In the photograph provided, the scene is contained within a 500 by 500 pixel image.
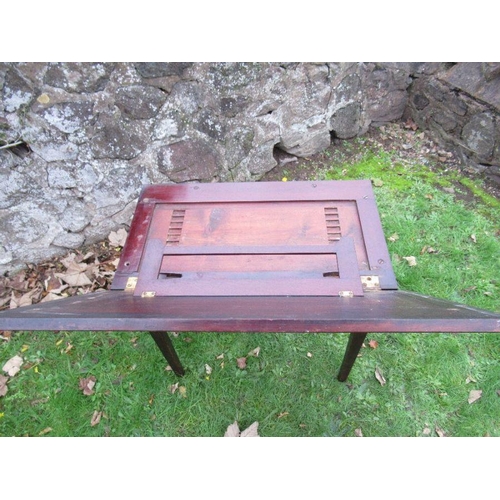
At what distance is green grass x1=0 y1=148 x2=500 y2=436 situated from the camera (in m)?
2.02

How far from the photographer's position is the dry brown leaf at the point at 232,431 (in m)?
A: 1.97

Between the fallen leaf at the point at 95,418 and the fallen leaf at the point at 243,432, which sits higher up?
the fallen leaf at the point at 243,432

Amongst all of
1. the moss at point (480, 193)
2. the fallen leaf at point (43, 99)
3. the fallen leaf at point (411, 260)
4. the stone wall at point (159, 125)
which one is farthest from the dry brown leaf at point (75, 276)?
the moss at point (480, 193)

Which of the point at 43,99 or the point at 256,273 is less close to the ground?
the point at 43,99

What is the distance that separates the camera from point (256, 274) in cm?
151

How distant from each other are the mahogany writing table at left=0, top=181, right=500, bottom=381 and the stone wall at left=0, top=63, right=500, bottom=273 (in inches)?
28.4

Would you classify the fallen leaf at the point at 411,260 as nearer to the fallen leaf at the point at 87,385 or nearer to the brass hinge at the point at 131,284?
the brass hinge at the point at 131,284

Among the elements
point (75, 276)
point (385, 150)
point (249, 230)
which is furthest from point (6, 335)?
point (385, 150)

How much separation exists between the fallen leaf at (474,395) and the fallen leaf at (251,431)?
125 cm

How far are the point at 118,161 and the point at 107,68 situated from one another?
1.87ft

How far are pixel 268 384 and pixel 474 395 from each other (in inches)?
47.5

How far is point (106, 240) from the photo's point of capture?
107 inches

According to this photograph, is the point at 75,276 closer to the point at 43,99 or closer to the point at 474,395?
the point at 43,99

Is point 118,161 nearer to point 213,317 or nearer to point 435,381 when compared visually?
point 213,317
